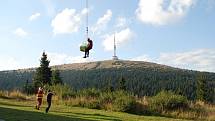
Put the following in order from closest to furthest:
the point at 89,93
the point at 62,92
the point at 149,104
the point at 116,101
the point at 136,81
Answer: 1. the point at 116,101
2. the point at 149,104
3. the point at 62,92
4. the point at 89,93
5. the point at 136,81

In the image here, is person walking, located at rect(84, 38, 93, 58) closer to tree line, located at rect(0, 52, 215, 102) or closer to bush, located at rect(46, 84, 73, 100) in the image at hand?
bush, located at rect(46, 84, 73, 100)

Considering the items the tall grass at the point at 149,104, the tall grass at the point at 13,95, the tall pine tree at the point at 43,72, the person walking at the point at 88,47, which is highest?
the tall pine tree at the point at 43,72

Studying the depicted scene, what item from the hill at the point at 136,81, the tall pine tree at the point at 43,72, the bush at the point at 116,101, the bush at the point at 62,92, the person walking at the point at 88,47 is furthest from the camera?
the hill at the point at 136,81

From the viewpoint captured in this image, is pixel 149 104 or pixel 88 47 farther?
pixel 149 104

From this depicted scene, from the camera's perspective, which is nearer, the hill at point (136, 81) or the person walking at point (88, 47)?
the person walking at point (88, 47)

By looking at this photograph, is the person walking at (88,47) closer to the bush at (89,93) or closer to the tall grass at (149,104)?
the tall grass at (149,104)

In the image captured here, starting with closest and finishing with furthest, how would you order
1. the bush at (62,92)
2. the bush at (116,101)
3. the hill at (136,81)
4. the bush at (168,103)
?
the bush at (116,101), the bush at (168,103), the bush at (62,92), the hill at (136,81)

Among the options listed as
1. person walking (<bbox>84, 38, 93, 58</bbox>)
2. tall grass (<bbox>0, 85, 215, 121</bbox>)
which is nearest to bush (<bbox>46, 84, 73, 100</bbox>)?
tall grass (<bbox>0, 85, 215, 121</bbox>)

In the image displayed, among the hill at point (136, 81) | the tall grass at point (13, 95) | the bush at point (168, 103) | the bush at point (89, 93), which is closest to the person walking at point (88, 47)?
the bush at point (168, 103)

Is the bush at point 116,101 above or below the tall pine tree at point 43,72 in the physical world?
below

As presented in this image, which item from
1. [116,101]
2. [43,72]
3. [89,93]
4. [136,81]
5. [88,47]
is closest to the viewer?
[88,47]

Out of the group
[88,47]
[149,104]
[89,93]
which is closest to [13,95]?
[89,93]

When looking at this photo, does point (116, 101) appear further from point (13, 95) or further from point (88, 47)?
point (88, 47)

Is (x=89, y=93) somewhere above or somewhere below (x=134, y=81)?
below
